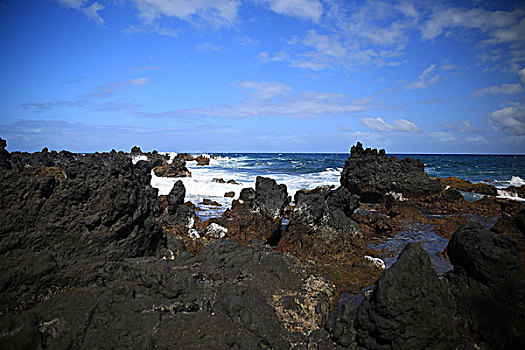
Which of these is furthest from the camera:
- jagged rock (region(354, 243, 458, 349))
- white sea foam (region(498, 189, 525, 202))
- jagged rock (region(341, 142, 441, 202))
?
white sea foam (region(498, 189, 525, 202))

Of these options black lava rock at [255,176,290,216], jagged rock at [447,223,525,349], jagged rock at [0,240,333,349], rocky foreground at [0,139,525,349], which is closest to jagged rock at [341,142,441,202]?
black lava rock at [255,176,290,216]

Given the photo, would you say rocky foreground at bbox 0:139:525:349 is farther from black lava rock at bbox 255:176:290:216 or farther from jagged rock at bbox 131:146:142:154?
jagged rock at bbox 131:146:142:154

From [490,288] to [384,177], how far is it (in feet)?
41.1

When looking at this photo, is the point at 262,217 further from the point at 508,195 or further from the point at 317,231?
the point at 508,195

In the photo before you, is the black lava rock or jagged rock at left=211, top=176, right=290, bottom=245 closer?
jagged rock at left=211, top=176, right=290, bottom=245

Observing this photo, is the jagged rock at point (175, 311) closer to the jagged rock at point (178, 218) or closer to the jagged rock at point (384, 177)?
the jagged rock at point (178, 218)

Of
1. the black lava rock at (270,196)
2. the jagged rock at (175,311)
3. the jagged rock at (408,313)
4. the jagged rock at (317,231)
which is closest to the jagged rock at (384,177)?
the black lava rock at (270,196)

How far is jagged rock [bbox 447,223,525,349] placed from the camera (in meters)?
3.73

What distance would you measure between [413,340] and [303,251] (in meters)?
4.26

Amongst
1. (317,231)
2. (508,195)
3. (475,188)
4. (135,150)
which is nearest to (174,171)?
(135,150)

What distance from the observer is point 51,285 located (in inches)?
173

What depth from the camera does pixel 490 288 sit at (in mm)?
4090

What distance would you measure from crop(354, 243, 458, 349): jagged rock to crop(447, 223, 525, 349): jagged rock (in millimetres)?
530

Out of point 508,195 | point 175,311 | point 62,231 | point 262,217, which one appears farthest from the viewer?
point 508,195
